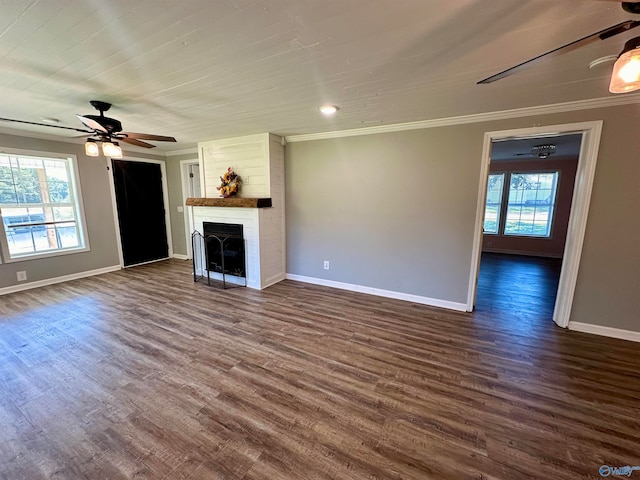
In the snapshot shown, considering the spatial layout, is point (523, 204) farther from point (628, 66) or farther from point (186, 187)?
point (186, 187)

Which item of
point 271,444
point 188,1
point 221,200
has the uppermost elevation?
point 188,1

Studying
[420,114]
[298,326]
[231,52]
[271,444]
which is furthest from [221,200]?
[271,444]

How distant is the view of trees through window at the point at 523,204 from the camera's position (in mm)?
6469

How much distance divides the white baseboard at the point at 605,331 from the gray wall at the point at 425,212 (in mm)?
57

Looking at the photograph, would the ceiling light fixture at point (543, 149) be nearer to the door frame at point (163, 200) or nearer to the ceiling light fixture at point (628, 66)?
the ceiling light fixture at point (628, 66)

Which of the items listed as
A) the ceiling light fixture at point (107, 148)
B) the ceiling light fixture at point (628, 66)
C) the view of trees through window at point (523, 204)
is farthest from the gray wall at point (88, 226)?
the view of trees through window at point (523, 204)

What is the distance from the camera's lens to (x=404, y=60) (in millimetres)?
1789

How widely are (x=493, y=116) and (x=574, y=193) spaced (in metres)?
1.25

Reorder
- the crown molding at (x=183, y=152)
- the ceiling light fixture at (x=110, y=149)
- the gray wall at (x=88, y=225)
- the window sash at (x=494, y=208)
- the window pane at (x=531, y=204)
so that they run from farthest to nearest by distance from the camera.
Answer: the window sash at (x=494, y=208) < the window pane at (x=531, y=204) < the crown molding at (x=183, y=152) < the gray wall at (x=88, y=225) < the ceiling light fixture at (x=110, y=149)

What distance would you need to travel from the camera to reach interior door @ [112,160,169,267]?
205 inches

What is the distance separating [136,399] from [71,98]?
2820mm

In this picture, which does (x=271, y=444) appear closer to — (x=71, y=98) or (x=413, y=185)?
(x=413, y=185)

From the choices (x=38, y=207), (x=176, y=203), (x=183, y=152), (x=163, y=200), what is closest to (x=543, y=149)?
(x=183, y=152)

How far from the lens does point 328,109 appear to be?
9.18 feet
